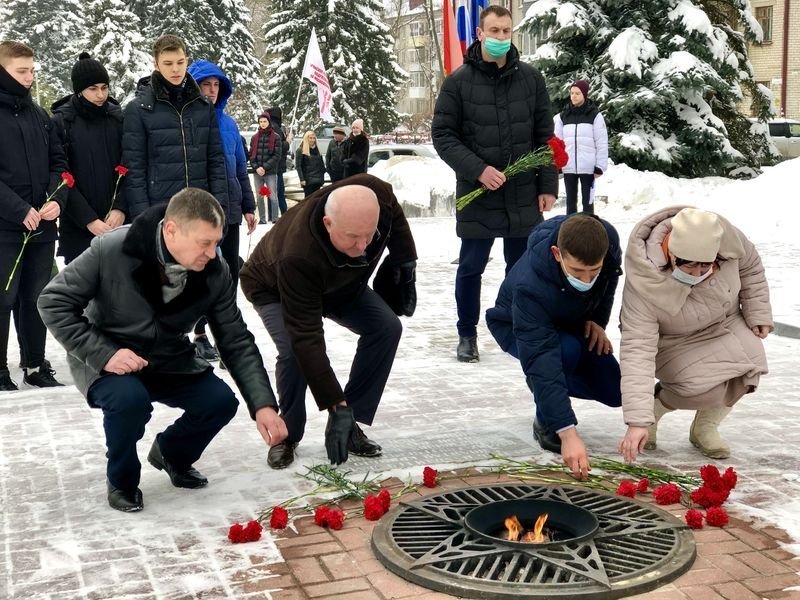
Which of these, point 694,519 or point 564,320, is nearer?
point 694,519

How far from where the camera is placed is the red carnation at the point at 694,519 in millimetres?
3855

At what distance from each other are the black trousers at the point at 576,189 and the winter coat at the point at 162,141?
769 centimetres

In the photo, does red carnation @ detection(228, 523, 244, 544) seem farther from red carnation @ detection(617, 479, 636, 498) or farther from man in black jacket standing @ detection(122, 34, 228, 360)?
man in black jacket standing @ detection(122, 34, 228, 360)

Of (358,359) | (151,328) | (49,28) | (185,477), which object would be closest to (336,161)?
(358,359)

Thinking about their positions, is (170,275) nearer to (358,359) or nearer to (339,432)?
(339,432)

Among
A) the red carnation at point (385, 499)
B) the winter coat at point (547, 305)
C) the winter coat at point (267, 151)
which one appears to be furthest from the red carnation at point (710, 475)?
the winter coat at point (267, 151)

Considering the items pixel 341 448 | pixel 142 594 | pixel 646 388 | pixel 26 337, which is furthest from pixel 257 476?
pixel 26 337

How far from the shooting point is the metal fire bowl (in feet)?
12.6

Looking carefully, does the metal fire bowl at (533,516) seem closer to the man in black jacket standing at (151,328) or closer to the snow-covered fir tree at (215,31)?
the man in black jacket standing at (151,328)

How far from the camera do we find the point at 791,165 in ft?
53.8

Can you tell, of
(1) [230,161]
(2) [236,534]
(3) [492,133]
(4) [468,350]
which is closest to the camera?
(2) [236,534]

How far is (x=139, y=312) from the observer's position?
4.16 metres

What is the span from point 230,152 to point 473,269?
1883mm

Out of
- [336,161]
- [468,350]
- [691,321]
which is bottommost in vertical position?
[468,350]
